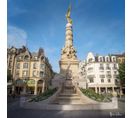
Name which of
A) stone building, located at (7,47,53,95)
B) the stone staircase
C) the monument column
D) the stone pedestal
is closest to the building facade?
stone building, located at (7,47,53,95)

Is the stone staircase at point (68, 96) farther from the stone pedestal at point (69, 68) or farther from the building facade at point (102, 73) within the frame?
the building facade at point (102, 73)

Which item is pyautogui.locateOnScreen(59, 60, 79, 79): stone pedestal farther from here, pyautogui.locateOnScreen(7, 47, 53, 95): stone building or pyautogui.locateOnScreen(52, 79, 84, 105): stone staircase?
pyautogui.locateOnScreen(7, 47, 53, 95): stone building

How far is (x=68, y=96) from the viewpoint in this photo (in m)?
8.83

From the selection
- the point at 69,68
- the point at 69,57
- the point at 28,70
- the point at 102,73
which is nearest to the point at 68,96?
the point at 69,68

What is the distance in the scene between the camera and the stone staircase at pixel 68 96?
8166 millimetres

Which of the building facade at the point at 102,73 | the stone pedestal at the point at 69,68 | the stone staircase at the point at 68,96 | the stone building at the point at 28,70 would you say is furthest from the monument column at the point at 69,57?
the building facade at the point at 102,73

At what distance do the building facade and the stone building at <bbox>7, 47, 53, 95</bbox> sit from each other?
286 inches

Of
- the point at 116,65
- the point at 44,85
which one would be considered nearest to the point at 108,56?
the point at 116,65
